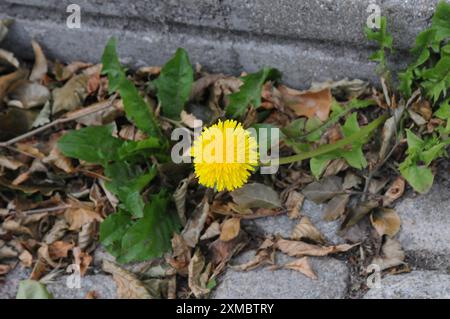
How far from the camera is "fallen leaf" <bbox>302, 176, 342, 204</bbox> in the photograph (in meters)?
1.96

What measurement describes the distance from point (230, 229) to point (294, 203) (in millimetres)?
207

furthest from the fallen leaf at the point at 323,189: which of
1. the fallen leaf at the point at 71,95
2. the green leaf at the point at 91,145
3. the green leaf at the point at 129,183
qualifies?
the fallen leaf at the point at 71,95

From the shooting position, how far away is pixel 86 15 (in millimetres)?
2236

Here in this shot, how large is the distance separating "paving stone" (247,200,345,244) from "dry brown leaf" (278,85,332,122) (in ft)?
0.95

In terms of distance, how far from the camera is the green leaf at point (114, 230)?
196 centimetres

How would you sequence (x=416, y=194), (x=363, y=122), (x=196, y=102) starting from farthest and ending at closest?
(x=196, y=102)
(x=363, y=122)
(x=416, y=194)

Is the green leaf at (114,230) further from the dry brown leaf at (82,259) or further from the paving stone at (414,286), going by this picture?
the paving stone at (414,286)

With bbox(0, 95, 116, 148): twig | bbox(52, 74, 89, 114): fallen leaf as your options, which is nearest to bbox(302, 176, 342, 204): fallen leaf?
bbox(0, 95, 116, 148): twig

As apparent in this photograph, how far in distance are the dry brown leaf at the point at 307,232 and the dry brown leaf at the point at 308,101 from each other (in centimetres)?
34

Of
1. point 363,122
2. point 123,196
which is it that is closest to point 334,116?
point 363,122

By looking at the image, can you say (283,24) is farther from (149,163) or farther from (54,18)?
(54,18)

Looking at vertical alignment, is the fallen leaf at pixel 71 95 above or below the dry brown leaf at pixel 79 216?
above

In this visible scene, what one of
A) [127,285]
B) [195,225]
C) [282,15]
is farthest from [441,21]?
[127,285]

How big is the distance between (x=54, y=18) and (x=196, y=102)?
57 centimetres
